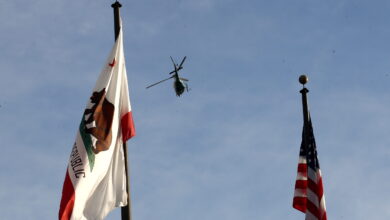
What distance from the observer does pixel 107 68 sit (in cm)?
1939

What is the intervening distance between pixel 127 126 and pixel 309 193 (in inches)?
218

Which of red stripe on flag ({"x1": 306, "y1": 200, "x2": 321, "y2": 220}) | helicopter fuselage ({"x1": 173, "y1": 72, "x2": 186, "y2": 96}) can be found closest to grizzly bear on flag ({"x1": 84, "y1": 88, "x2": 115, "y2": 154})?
helicopter fuselage ({"x1": 173, "y1": 72, "x2": 186, "y2": 96})

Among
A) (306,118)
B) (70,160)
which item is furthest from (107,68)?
(306,118)

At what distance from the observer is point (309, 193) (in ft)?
72.2

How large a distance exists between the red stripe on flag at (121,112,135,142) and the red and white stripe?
5360 millimetres

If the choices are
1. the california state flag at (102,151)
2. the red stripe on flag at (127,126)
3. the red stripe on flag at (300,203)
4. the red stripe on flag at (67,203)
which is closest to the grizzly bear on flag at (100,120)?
the california state flag at (102,151)

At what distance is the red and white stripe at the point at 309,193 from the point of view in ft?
71.3

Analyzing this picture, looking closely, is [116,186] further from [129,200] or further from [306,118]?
[306,118]

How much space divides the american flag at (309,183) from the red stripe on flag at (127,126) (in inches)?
211

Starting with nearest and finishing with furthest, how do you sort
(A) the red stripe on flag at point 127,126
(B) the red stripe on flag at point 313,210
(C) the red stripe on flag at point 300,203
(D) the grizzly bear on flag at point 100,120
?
(D) the grizzly bear on flag at point 100,120
(A) the red stripe on flag at point 127,126
(B) the red stripe on flag at point 313,210
(C) the red stripe on flag at point 300,203

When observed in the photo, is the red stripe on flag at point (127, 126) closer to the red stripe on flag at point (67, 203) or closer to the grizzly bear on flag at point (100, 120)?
the grizzly bear on flag at point (100, 120)

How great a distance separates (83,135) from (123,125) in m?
0.84

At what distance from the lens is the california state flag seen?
17.8 metres

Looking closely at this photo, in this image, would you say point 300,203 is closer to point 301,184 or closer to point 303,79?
point 301,184
